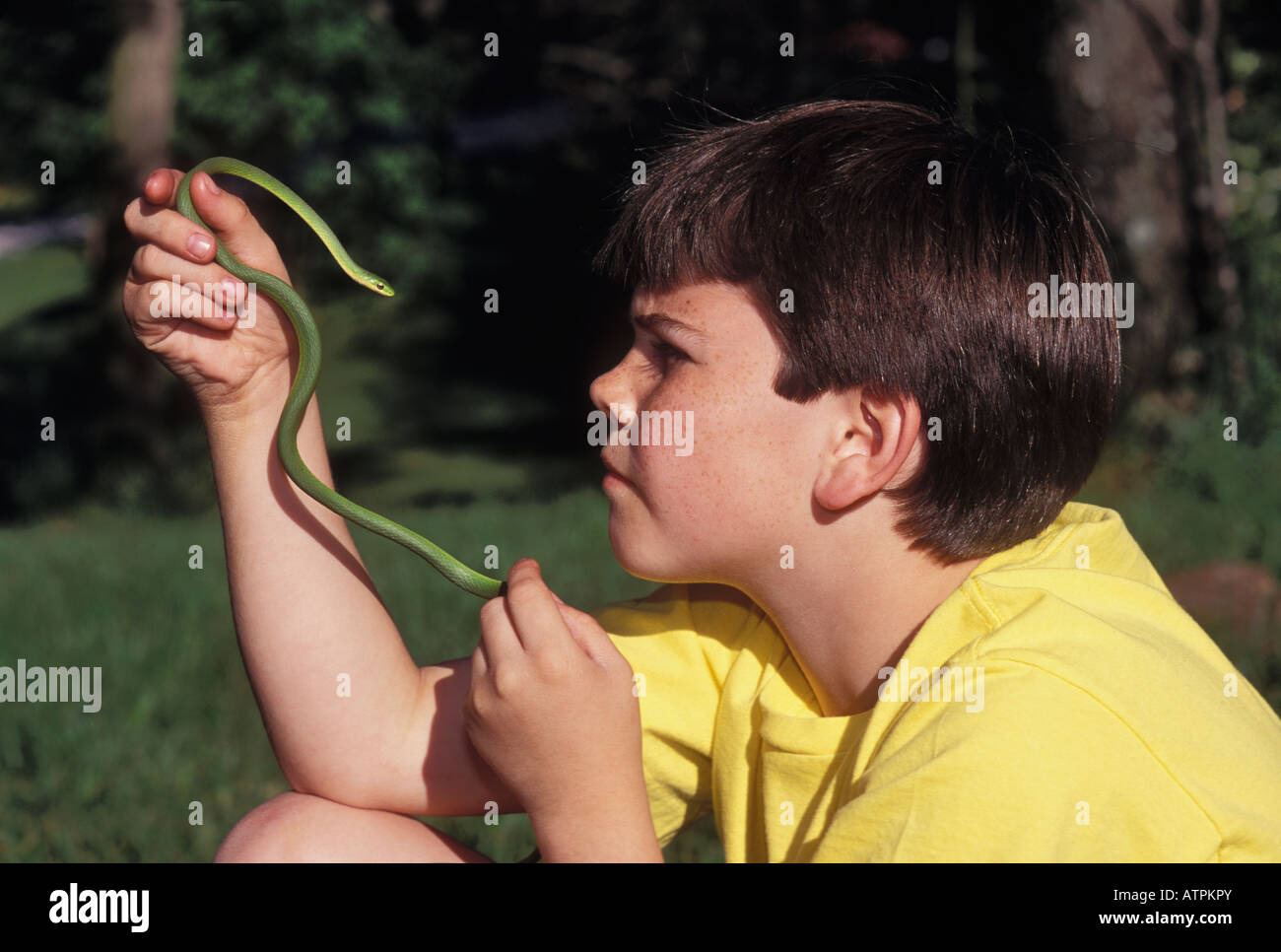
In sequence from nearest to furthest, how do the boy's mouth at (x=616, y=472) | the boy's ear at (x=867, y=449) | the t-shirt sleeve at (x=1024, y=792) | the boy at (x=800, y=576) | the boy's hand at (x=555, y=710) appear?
the t-shirt sleeve at (x=1024, y=792), the boy at (x=800, y=576), the boy's hand at (x=555, y=710), the boy's ear at (x=867, y=449), the boy's mouth at (x=616, y=472)

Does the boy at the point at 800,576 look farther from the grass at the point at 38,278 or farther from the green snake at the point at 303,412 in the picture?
the grass at the point at 38,278

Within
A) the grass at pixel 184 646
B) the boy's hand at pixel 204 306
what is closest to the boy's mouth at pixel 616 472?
the boy's hand at pixel 204 306

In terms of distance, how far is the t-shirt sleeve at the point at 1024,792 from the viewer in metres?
1.45

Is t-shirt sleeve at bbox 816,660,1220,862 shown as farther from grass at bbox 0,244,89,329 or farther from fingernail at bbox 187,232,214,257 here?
grass at bbox 0,244,89,329

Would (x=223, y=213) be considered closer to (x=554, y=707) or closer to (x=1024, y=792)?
(x=554, y=707)

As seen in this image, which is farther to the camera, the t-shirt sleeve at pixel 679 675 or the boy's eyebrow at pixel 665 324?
the t-shirt sleeve at pixel 679 675

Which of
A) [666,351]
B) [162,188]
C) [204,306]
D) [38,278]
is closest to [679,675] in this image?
[666,351]

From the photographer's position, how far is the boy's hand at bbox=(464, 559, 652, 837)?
1.69m

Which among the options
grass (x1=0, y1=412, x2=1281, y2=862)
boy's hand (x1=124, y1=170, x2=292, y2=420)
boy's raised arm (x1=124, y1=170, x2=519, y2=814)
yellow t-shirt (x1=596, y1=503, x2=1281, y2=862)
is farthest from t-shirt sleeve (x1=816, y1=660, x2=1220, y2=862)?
grass (x1=0, y1=412, x2=1281, y2=862)

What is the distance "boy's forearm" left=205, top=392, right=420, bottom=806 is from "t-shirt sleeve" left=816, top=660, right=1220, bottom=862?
80 cm

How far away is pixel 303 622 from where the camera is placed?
1.99 m

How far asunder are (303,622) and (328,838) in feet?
1.02

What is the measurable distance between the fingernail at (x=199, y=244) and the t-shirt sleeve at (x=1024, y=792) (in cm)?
113

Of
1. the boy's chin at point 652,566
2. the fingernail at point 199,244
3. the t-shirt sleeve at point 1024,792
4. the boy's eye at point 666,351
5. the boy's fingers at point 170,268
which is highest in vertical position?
the fingernail at point 199,244
